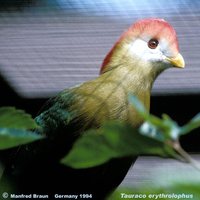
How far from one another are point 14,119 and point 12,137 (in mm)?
16

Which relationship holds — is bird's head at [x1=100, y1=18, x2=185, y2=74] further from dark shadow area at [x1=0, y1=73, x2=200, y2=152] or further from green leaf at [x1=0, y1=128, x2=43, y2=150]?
green leaf at [x1=0, y1=128, x2=43, y2=150]

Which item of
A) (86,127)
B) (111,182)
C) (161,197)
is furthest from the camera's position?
(111,182)

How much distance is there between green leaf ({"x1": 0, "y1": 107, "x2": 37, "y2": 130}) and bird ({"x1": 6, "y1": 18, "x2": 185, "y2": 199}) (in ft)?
3.50

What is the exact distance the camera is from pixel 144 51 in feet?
5.08

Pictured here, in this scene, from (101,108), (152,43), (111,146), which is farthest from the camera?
(152,43)

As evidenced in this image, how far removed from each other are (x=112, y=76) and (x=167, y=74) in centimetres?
23

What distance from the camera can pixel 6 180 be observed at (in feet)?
4.84

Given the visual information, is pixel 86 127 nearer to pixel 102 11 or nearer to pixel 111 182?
pixel 111 182

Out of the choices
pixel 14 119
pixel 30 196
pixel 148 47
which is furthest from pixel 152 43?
pixel 14 119

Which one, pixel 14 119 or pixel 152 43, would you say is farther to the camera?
pixel 152 43

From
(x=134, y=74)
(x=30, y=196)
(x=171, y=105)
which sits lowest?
(x=30, y=196)

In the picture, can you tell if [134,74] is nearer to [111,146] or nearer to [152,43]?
[152,43]

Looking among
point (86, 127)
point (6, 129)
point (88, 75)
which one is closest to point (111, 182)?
point (86, 127)

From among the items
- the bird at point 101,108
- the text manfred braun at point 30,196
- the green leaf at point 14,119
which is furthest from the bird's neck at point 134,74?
the green leaf at point 14,119
